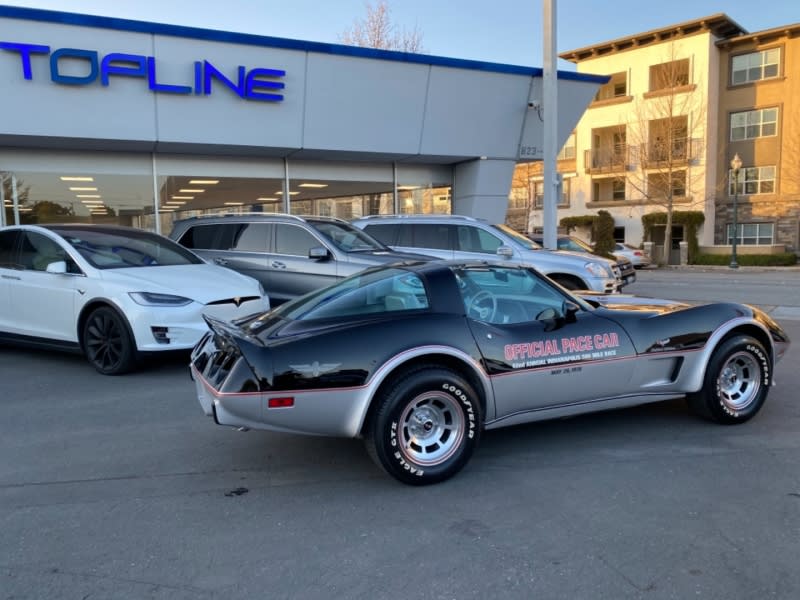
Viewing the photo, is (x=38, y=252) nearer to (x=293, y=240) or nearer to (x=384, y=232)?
(x=293, y=240)

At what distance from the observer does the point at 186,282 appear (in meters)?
7.47

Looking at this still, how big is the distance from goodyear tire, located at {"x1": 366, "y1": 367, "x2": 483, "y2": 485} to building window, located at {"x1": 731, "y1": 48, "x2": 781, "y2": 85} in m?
39.6

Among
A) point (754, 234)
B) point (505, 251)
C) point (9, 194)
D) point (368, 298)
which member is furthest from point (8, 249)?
point (754, 234)

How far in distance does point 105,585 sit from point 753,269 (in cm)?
3108

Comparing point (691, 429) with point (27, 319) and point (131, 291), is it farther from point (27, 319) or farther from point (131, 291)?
point (27, 319)

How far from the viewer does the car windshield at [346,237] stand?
10188 millimetres

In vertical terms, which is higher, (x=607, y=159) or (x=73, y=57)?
(x=607, y=159)

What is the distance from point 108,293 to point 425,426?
4453 millimetres

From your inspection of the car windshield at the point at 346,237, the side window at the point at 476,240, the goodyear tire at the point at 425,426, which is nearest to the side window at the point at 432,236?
the side window at the point at 476,240

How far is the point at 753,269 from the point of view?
29219 mm

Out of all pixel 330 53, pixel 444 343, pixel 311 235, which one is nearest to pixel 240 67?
pixel 330 53

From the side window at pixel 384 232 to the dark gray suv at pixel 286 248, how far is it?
1088 mm

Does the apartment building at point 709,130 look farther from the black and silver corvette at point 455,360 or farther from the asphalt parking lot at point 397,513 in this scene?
the asphalt parking lot at point 397,513

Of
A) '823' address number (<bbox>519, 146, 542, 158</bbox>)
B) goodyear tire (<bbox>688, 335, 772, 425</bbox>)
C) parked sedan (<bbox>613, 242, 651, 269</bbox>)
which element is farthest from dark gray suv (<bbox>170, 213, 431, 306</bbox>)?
parked sedan (<bbox>613, 242, 651, 269</bbox>)
